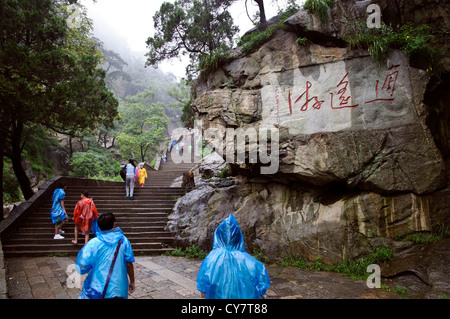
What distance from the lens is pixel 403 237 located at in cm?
548

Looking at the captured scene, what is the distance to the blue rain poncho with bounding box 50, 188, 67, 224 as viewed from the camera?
6926 mm

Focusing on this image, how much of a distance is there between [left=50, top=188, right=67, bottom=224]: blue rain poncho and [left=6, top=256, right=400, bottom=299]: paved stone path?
3.48 feet

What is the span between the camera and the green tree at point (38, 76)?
736 centimetres

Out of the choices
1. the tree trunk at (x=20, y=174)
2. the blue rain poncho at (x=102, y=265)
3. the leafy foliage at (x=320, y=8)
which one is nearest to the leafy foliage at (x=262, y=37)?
the leafy foliage at (x=320, y=8)

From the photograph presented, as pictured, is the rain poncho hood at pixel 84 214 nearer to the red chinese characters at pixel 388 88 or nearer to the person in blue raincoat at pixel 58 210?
the person in blue raincoat at pixel 58 210

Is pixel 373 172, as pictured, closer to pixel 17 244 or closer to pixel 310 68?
pixel 310 68

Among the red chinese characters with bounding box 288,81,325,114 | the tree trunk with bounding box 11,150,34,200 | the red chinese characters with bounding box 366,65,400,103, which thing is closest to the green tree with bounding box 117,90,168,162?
the tree trunk with bounding box 11,150,34,200

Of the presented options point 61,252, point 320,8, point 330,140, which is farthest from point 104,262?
point 320,8

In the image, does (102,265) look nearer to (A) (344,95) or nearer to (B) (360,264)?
(B) (360,264)

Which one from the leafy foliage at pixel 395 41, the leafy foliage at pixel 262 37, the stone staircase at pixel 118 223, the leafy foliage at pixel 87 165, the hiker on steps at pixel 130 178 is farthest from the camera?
the leafy foliage at pixel 87 165

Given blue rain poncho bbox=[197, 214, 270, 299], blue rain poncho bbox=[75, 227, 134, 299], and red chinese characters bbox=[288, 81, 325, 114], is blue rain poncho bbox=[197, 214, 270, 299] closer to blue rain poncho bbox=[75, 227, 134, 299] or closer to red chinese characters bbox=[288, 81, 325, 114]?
blue rain poncho bbox=[75, 227, 134, 299]

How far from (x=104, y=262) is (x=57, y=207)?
5813 mm

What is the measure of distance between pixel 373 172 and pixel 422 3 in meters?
4.30
